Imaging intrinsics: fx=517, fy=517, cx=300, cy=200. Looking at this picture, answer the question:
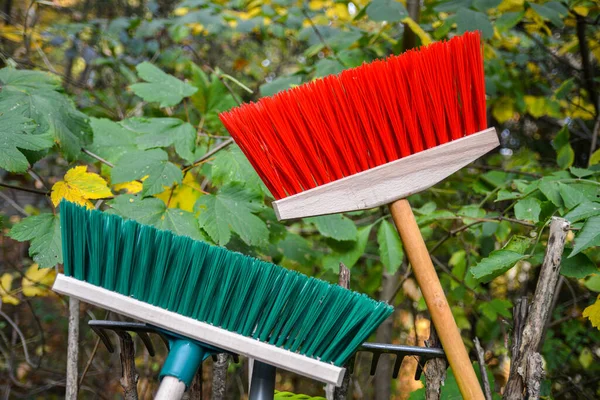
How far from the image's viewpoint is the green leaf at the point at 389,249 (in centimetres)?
118

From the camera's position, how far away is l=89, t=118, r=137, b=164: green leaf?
1131 millimetres

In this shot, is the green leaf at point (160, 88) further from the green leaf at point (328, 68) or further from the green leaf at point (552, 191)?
the green leaf at point (552, 191)

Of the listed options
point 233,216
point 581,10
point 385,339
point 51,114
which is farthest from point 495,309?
point 51,114

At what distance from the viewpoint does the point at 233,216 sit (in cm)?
97

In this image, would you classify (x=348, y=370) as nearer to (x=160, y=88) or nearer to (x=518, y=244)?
(x=518, y=244)

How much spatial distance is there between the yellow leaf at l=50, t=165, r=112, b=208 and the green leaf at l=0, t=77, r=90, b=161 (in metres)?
0.06

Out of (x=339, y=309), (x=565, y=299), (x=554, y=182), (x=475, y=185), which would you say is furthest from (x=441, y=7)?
(x=565, y=299)

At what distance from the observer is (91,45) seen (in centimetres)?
276

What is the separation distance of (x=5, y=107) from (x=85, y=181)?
196 mm

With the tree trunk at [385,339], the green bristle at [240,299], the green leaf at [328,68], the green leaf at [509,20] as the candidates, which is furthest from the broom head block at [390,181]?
the tree trunk at [385,339]

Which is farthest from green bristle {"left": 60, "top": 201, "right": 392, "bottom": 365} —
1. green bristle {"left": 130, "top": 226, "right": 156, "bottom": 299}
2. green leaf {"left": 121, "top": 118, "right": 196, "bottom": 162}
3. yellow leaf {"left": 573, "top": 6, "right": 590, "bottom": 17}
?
yellow leaf {"left": 573, "top": 6, "right": 590, "bottom": 17}

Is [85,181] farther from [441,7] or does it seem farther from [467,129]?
[441,7]

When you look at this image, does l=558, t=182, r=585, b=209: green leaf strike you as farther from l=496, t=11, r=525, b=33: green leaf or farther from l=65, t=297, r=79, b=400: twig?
l=65, t=297, r=79, b=400: twig

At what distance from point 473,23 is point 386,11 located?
0.21m
